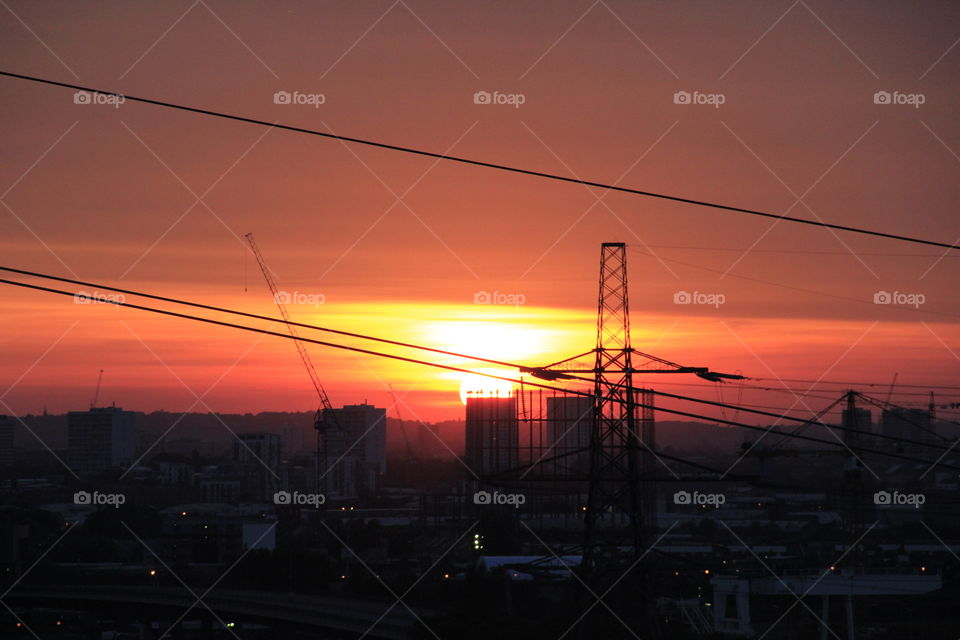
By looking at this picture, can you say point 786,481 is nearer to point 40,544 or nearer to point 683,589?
point 683,589

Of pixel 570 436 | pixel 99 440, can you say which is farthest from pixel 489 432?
pixel 99 440

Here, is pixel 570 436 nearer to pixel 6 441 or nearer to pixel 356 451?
pixel 356 451

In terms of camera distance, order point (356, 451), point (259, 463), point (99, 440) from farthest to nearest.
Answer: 1. point (356, 451)
2. point (99, 440)
3. point (259, 463)

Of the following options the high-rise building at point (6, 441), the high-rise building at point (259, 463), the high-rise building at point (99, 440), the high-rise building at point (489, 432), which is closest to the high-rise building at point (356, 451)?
the high-rise building at point (259, 463)

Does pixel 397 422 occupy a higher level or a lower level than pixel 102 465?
higher

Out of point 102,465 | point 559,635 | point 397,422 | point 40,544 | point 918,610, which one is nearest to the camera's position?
point 559,635

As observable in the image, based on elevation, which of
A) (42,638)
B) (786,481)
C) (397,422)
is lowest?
(42,638)

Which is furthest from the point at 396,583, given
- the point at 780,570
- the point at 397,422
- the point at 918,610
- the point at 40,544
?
the point at 397,422
